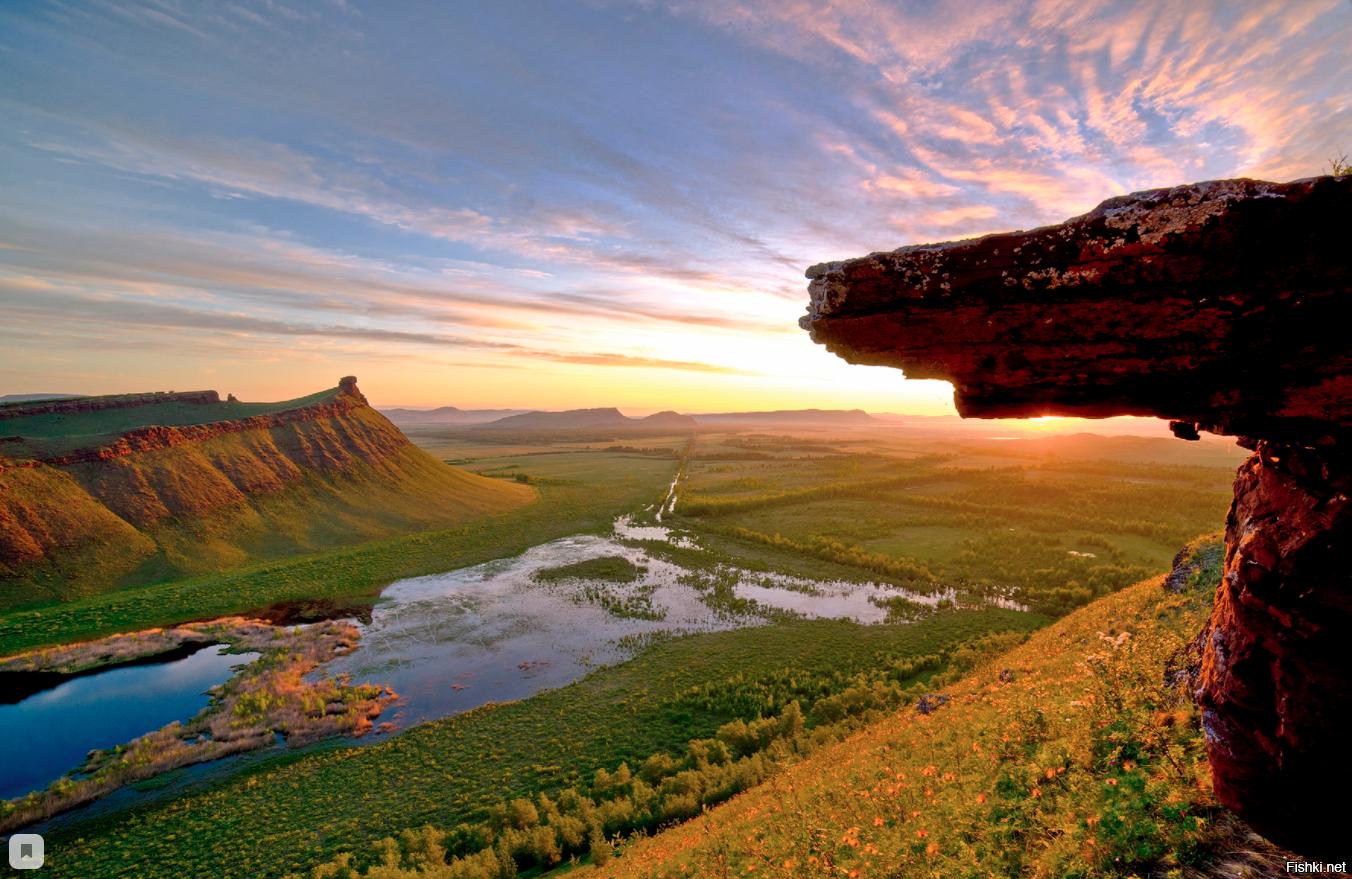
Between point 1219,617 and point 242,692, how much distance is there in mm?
32922

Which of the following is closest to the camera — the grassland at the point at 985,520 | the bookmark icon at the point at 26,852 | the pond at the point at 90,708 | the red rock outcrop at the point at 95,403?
the bookmark icon at the point at 26,852

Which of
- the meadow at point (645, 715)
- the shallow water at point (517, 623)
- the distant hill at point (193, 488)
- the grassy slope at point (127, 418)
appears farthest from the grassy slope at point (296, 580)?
the grassy slope at point (127, 418)

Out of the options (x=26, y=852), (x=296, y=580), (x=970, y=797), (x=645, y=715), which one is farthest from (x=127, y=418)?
(x=970, y=797)

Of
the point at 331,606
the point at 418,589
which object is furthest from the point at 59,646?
the point at 418,589

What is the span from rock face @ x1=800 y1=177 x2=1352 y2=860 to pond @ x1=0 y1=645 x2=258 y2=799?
30431 mm

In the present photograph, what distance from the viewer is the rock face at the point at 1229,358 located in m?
4.20

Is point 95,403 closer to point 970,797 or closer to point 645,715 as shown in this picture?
point 645,715

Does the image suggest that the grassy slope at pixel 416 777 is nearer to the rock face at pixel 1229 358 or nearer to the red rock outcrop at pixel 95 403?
the rock face at pixel 1229 358

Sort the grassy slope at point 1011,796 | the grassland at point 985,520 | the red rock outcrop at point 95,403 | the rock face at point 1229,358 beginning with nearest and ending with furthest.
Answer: the rock face at point 1229,358
the grassy slope at point 1011,796
the grassland at point 985,520
the red rock outcrop at point 95,403

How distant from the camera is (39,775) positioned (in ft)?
56.2

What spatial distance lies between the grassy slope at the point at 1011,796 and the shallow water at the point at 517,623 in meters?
14.0

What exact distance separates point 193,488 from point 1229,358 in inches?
2481

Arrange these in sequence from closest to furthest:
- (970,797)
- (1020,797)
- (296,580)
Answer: (1020,797)
(970,797)
(296,580)

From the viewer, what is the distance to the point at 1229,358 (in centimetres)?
478
